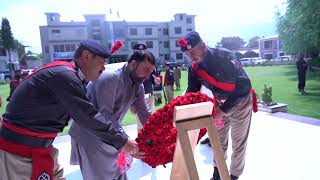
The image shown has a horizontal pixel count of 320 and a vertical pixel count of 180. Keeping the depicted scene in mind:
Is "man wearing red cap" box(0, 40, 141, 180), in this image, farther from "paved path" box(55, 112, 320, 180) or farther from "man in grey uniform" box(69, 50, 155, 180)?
"paved path" box(55, 112, 320, 180)

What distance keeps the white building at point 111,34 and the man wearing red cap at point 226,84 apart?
4233 cm

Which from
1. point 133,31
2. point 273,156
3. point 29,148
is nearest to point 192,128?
point 29,148

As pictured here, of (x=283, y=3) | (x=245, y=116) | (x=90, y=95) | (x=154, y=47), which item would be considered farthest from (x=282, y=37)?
(x=154, y=47)

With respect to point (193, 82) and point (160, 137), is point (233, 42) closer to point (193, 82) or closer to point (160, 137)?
point (193, 82)

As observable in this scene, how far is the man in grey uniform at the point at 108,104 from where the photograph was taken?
2.47 meters

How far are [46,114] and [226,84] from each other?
212 centimetres

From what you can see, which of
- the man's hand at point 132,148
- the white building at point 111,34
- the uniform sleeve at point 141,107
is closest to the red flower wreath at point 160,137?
the man's hand at point 132,148

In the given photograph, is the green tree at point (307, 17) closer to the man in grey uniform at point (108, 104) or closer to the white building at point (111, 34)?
the man in grey uniform at point (108, 104)

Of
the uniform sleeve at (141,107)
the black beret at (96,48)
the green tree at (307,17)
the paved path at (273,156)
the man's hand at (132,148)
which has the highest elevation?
the green tree at (307,17)

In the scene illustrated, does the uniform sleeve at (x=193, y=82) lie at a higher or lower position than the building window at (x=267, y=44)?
lower

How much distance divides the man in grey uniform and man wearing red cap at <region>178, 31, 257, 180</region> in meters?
0.73

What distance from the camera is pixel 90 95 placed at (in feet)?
8.50

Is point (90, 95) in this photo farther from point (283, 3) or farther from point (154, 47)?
point (154, 47)

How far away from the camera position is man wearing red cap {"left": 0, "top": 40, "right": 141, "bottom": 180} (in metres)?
1.89
